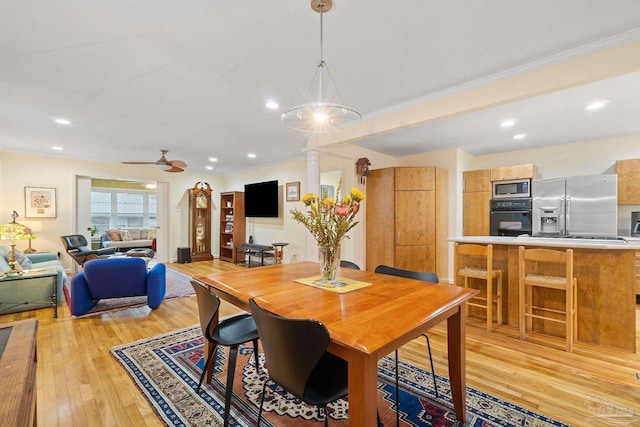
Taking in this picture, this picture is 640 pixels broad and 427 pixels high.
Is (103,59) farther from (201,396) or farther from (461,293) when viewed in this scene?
(461,293)

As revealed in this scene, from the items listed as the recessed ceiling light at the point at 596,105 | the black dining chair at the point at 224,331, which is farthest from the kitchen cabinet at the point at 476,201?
the black dining chair at the point at 224,331

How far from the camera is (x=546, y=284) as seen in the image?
2699mm

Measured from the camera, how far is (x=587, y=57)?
2.04m

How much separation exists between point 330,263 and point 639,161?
4952 mm

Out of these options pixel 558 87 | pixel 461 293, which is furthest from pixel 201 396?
pixel 558 87

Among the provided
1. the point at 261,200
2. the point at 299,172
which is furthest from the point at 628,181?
the point at 261,200

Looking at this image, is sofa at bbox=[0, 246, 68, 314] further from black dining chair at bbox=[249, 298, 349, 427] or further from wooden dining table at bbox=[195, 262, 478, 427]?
black dining chair at bbox=[249, 298, 349, 427]

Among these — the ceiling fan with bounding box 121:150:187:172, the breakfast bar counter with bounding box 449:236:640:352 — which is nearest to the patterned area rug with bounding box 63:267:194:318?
the ceiling fan with bounding box 121:150:187:172

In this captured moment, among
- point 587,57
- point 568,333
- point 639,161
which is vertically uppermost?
point 587,57

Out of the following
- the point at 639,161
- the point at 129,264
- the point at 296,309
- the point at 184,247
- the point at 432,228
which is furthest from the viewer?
the point at 184,247

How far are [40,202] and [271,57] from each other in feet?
20.7

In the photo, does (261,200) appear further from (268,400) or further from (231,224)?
(268,400)

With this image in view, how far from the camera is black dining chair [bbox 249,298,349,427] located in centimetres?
114

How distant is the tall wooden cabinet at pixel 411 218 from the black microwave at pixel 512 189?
3.13 feet
